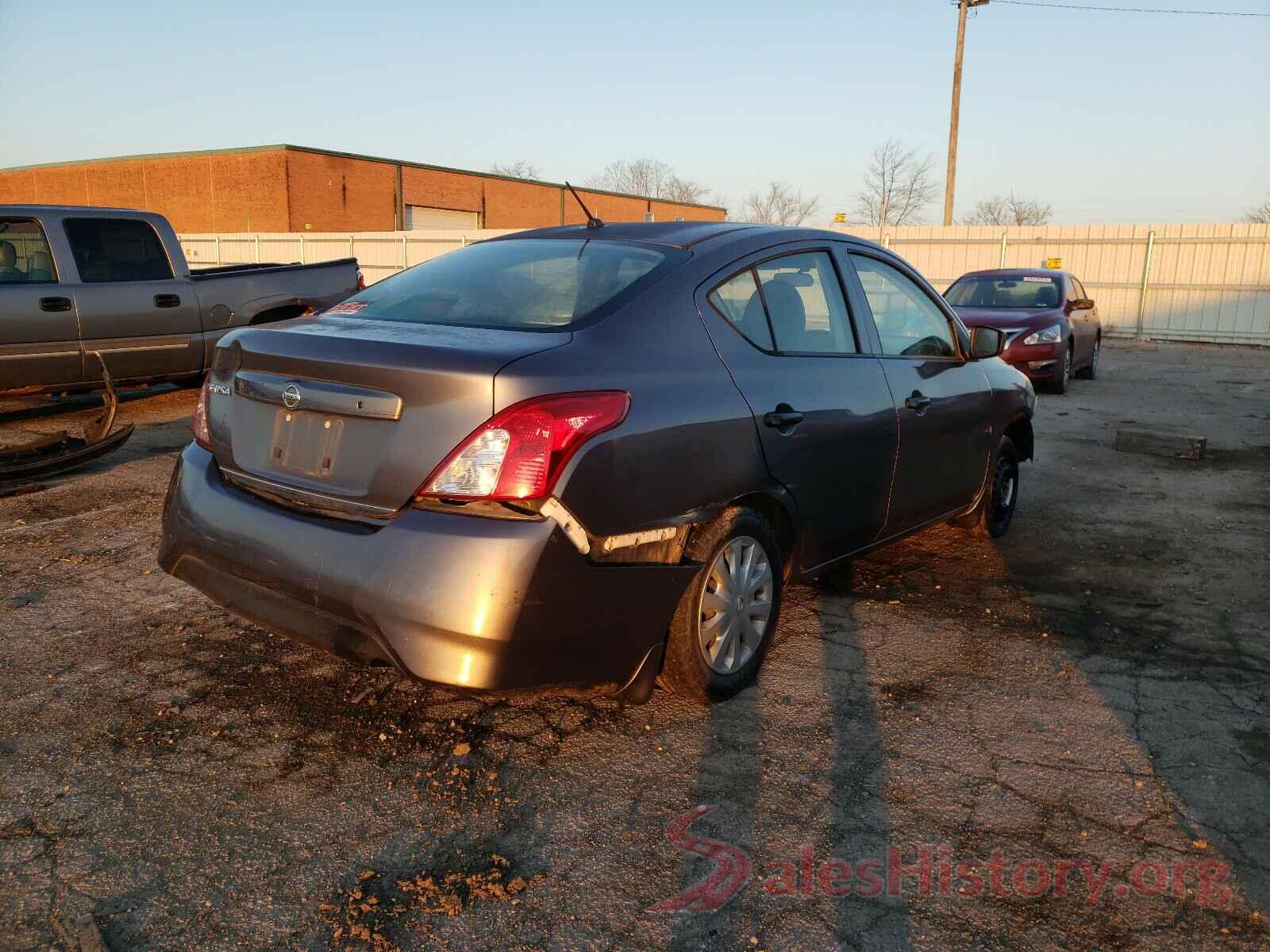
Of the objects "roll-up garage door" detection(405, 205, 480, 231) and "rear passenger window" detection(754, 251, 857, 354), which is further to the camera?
"roll-up garage door" detection(405, 205, 480, 231)

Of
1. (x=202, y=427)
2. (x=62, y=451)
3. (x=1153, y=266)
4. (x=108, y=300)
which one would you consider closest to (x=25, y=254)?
(x=108, y=300)

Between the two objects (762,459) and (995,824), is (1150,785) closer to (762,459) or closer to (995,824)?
(995,824)

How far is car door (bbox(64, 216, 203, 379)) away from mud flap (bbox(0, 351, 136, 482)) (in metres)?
1.40

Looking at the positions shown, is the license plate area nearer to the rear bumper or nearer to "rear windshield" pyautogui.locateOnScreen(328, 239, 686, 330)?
the rear bumper

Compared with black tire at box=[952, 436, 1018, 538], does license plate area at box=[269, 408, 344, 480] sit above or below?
above

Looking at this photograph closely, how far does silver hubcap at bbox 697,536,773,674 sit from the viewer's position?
10.7 feet

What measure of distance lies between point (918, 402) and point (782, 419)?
1153 mm

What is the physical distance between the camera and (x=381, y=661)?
270cm

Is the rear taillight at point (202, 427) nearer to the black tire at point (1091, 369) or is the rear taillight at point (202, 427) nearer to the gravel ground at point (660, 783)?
the gravel ground at point (660, 783)

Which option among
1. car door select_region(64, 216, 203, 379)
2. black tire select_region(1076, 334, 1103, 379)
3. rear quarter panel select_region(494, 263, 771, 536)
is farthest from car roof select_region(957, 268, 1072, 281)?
rear quarter panel select_region(494, 263, 771, 536)

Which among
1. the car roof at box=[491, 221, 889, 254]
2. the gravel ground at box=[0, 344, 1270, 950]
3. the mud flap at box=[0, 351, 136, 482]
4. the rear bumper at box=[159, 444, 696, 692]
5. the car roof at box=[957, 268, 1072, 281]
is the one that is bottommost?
the gravel ground at box=[0, 344, 1270, 950]

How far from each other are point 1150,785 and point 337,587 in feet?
8.15

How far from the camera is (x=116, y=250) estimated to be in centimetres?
845

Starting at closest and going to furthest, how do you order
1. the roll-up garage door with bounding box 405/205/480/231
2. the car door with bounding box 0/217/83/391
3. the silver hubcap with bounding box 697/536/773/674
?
the silver hubcap with bounding box 697/536/773/674
the car door with bounding box 0/217/83/391
the roll-up garage door with bounding box 405/205/480/231
